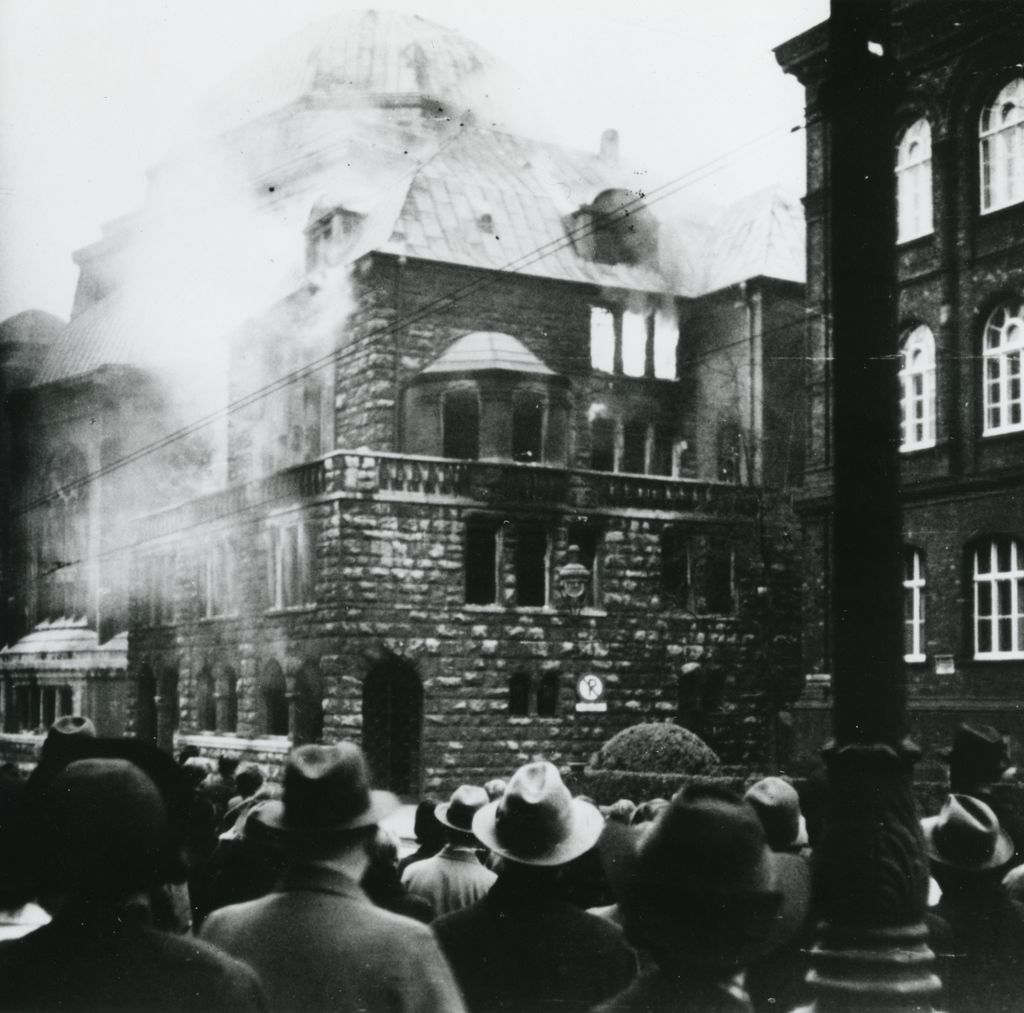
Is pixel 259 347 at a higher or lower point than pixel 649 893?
higher

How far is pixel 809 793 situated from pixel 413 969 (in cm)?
428

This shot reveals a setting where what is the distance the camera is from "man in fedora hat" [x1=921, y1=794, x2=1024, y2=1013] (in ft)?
17.4

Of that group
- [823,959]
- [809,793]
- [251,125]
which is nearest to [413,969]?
[823,959]

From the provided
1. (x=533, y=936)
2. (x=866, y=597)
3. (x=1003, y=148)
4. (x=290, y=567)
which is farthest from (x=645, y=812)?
(x=290, y=567)

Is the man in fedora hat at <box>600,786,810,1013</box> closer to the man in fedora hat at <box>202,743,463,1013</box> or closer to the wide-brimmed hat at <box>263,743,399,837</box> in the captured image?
the man in fedora hat at <box>202,743,463,1013</box>

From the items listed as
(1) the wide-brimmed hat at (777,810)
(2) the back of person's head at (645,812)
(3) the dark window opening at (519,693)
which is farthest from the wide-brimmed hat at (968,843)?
(3) the dark window opening at (519,693)

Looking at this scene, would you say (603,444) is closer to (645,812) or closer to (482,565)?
(482,565)

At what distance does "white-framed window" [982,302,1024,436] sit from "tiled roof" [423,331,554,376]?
38.5 ft

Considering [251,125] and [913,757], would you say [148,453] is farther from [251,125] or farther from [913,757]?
[913,757]

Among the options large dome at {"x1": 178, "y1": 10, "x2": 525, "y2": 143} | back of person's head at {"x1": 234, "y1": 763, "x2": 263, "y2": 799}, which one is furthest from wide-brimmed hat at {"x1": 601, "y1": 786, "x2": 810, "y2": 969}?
large dome at {"x1": 178, "y1": 10, "x2": 525, "y2": 143}

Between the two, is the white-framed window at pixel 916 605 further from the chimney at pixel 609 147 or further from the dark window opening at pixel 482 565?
the chimney at pixel 609 147

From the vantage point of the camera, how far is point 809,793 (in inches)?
290

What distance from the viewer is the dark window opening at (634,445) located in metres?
34.8

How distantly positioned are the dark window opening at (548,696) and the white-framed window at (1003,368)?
1058cm
